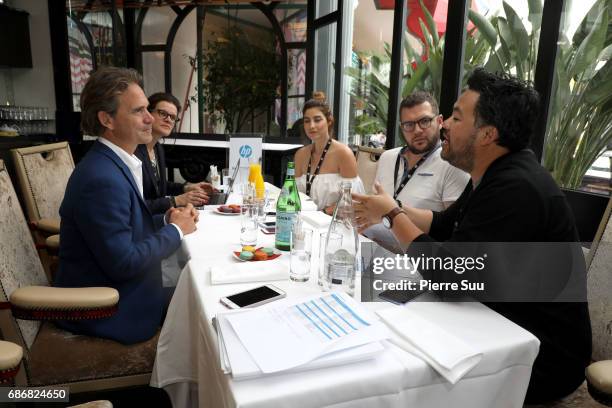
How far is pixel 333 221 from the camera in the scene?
4.56 feet

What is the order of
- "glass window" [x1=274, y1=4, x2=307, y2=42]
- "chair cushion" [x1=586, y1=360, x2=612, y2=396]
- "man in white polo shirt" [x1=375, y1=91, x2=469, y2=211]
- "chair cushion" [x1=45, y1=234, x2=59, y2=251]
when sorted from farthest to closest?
"glass window" [x1=274, y1=4, x2=307, y2=42] < "man in white polo shirt" [x1=375, y1=91, x2=469, y2=211] < "chair cushion" [x1=45, y1=234, x2=59, y2=251] < "chair cushion" [x1=586, y1=360, x2=612, y2=396]

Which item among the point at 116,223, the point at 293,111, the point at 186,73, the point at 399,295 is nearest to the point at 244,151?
the point at 116,223

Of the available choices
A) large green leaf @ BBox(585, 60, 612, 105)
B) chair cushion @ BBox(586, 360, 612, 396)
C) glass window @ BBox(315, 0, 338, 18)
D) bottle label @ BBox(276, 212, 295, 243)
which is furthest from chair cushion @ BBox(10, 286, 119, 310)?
glass window @ BBox(315, 0, 338, 18)

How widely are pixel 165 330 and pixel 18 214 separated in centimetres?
79

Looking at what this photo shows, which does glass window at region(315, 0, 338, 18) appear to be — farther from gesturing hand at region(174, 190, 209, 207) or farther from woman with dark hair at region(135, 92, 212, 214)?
gesturing hand at region(174, 190, 209, 207)

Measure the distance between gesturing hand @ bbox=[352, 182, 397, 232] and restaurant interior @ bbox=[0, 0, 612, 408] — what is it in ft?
0.36

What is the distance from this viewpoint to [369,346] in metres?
0.85

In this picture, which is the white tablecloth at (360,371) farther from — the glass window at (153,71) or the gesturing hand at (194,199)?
the glass window at (153,71)

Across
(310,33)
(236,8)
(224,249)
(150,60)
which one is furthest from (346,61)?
(224,249)

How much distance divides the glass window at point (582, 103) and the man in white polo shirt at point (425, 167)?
54cm

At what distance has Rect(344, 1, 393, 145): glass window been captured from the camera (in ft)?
13.1

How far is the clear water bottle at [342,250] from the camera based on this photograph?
1.16 metres

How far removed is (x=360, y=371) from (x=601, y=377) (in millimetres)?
548

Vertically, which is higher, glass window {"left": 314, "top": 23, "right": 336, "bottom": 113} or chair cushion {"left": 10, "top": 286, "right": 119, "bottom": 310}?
glass window {"left": 314, "top": 23, "right": 336, "bottom": 113}
